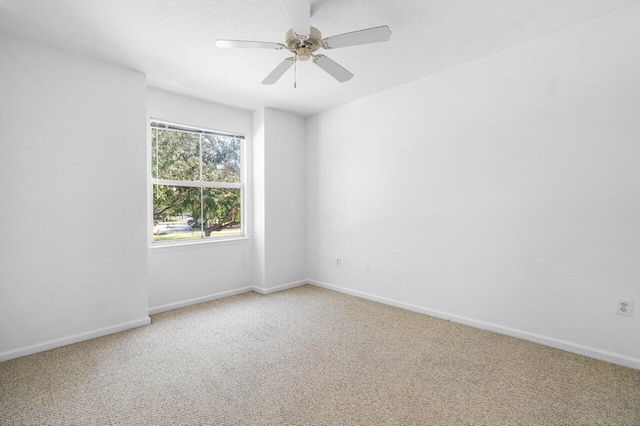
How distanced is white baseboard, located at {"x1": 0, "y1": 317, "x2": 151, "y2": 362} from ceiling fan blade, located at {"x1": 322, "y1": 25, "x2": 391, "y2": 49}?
10.3ft

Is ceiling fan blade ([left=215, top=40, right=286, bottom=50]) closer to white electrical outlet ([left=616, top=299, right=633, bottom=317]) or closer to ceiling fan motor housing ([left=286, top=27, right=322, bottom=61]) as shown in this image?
ceiling fan motor housing ([left=286, top=27, right=322, bottom=61])

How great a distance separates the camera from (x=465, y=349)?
8.59ft

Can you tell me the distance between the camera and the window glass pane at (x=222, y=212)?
415 centimetres

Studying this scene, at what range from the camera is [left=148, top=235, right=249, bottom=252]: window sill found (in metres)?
3.62

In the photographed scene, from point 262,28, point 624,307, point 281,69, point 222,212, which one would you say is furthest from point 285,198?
point 624,307

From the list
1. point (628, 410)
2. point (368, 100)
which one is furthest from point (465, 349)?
point (368, 100)

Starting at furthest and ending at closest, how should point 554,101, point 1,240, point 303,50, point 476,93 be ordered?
point 476,93 < point 554,101 < point 1,240 < point 303,50

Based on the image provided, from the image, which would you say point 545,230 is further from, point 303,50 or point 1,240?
point 1,240

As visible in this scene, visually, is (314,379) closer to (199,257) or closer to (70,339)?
(70,339)

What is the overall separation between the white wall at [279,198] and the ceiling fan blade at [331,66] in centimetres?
207

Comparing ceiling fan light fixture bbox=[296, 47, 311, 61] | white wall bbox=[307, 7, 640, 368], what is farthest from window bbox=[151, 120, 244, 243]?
ceiling fan light fixture bbox=[296, 47, 311, 61]

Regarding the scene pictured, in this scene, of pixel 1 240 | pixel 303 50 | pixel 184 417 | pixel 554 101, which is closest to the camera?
pixel 184 417

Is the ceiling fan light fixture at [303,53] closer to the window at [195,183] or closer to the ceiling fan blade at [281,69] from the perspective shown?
the ceiling fan blade at [281,69]

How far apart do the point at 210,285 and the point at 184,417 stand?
238 centimetres
